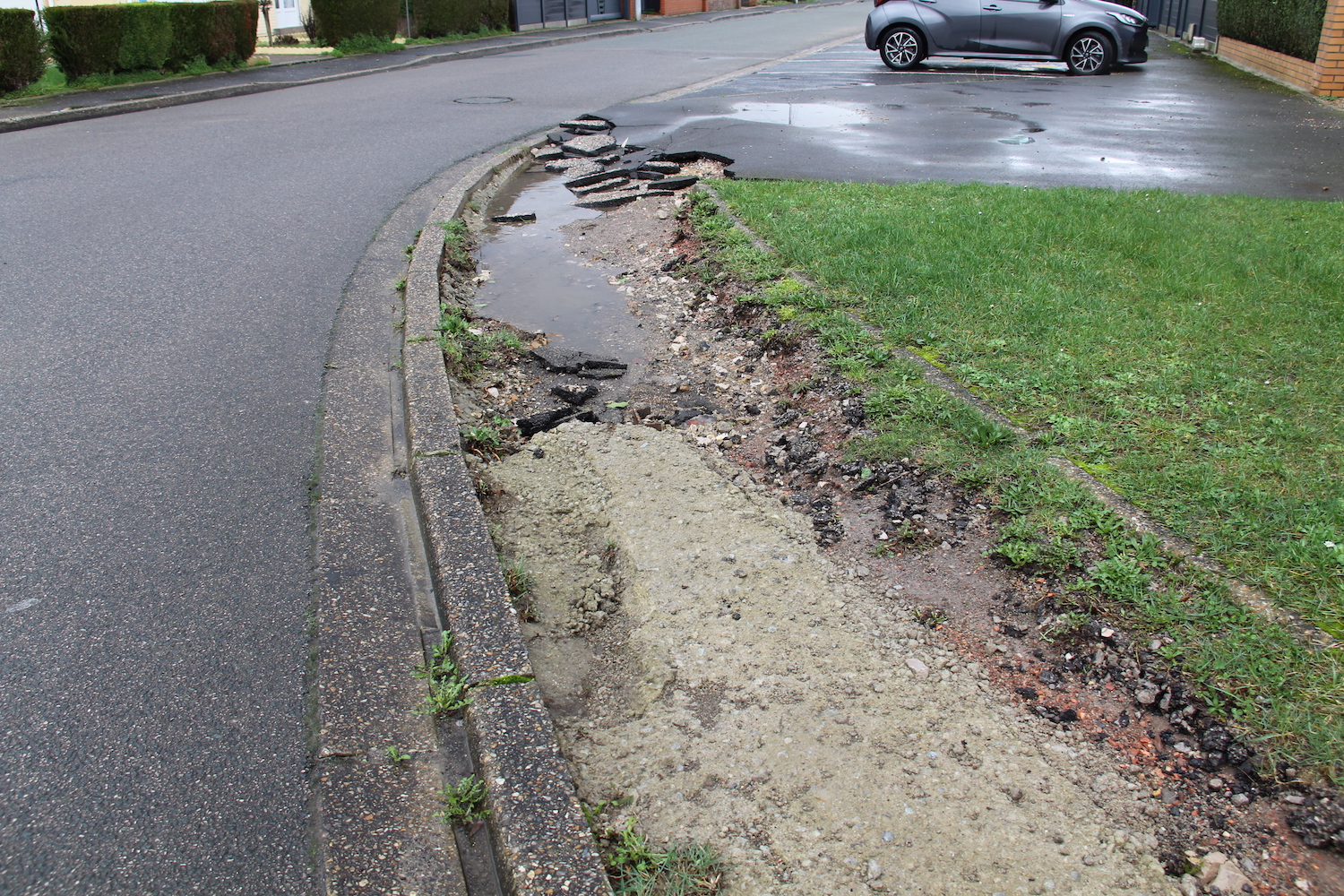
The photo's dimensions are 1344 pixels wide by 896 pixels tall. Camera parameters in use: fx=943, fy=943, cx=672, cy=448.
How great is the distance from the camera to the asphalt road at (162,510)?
2.30 meters

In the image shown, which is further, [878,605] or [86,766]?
[878,605]

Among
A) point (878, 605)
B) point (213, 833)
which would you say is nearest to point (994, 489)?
point (878, 605)

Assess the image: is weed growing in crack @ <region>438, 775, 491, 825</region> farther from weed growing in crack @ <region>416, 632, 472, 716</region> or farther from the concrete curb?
weed growing in crack @ <region>416, 632, 472, 716</region>

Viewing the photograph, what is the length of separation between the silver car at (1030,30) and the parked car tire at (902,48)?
0.03m

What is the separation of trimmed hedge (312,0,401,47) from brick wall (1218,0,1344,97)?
18.3 meters

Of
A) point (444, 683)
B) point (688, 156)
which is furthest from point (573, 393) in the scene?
point (688, 156)

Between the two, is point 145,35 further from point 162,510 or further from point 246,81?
point 162,510

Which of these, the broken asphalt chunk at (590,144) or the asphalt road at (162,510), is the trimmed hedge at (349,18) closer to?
the broken asphalt chunk at (590,144)

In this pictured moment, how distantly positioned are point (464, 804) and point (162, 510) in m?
2.02

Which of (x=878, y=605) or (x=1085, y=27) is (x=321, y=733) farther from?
(x=1085, y=27)

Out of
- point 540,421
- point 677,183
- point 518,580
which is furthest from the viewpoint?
point 677,183

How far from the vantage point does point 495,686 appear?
8.63ft

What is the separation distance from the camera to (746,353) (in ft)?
17.5

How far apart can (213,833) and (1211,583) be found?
9.44ft
